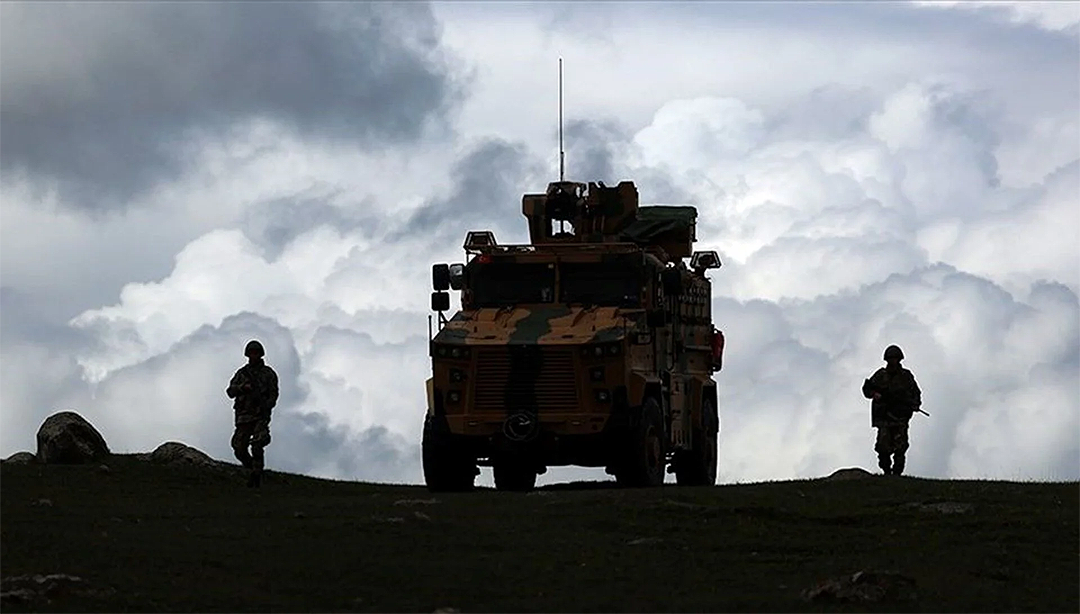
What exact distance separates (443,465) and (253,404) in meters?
2.80

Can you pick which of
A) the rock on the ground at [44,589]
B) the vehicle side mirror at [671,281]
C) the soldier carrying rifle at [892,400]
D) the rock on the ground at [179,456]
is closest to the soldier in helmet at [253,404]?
the rock on the ground at [179,456]

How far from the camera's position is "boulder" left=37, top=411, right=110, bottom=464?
3189cm

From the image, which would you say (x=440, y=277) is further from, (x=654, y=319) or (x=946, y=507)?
(x=946, y=507)

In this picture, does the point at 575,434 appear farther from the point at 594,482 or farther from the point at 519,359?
the point at 594,482

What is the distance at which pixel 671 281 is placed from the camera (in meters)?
30.0

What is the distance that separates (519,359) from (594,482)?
15.8 feet

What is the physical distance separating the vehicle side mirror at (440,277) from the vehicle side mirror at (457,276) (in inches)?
5.2

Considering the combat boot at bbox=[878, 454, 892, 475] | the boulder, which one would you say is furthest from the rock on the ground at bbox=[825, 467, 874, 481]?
the boulder

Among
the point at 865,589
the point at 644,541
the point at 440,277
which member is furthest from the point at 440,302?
the point at 865,589

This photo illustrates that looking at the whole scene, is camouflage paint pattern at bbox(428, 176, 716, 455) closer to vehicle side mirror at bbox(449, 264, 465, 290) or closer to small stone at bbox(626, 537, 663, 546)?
vehicle side mirror at bbox(449, 264, 465, 290)

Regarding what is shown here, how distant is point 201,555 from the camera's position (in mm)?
19656

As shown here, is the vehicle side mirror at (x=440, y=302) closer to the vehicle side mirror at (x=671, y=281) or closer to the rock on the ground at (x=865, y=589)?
the vehicle side mirror at (x=671, y=281)

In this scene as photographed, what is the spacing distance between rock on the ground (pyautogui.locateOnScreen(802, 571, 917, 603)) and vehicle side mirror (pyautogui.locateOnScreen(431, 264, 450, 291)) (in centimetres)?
1250

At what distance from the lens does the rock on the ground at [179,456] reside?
31984 mm
